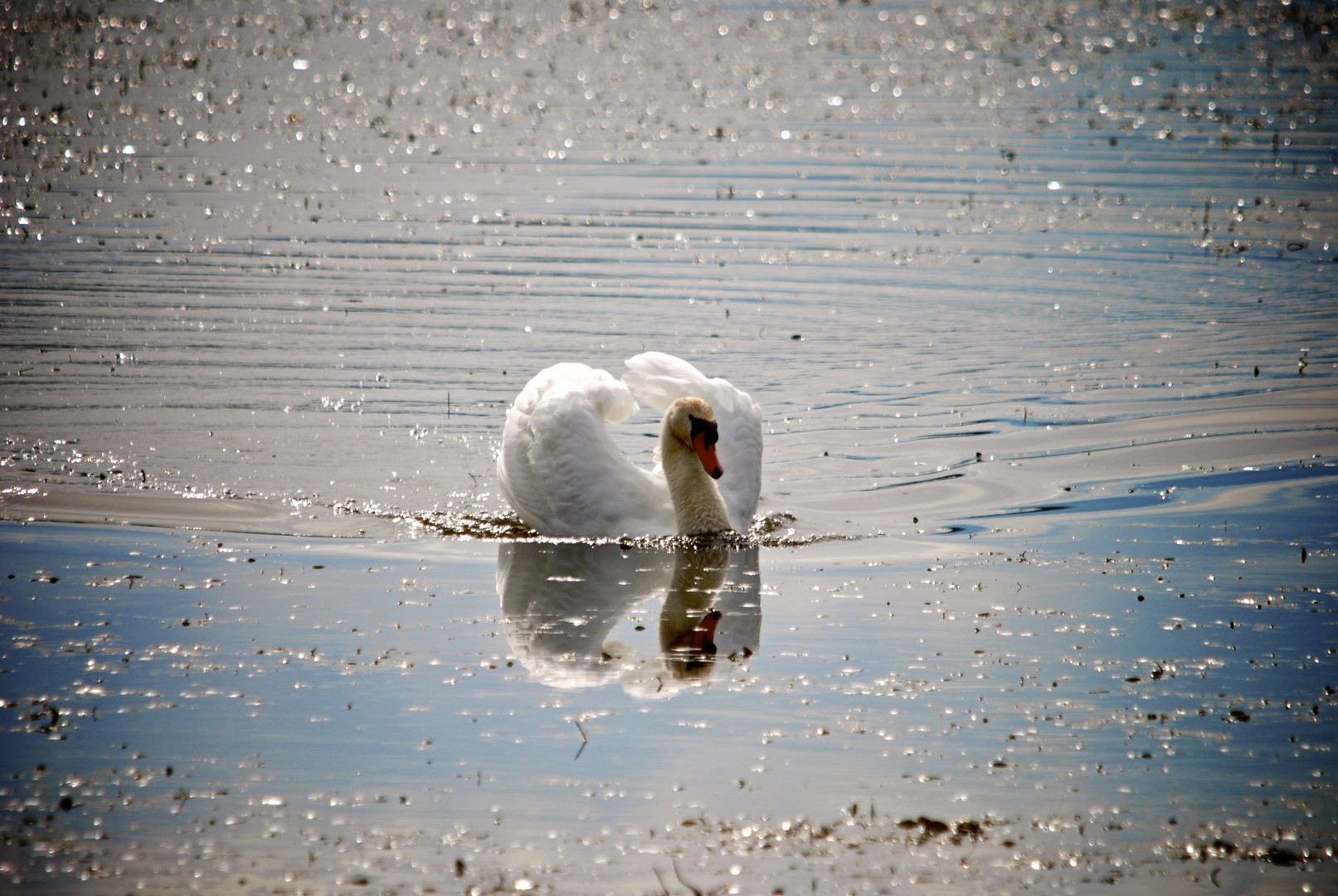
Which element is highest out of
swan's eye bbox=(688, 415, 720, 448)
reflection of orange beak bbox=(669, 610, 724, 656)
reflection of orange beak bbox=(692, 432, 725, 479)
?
swan's eye bbox=(688, 415, 720, 448)

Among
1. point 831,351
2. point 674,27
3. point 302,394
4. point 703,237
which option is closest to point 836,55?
point 674,27

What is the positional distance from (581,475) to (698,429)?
0.85 meters

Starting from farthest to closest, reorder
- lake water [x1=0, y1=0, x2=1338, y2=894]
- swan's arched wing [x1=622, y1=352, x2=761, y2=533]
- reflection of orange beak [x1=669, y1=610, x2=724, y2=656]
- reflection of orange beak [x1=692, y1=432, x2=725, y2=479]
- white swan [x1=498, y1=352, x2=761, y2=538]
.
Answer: swan's arched wing [x1=622, y1=352, x2=761, y2=533] → white swan [x1=498, y1=352, x2=761, y2=538] → reflection of orange beak [x1=692, y1=432, x2=725, y2=479] → reflection of orange beak [x1=669, y1=610, x2=724, y2=656] → lake water [x1=0, y1=0, x2=1338, y2=894]

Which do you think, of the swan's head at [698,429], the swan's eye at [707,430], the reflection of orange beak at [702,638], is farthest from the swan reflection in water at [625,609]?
the swan's eye at [707,430]

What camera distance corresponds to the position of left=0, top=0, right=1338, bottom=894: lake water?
6.47 meters

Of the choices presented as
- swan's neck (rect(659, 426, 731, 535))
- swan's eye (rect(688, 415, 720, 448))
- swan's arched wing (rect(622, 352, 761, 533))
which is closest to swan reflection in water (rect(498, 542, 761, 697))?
swan's neck (rect(659, 426, 731, 535))

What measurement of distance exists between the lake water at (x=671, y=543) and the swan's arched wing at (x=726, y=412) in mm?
359

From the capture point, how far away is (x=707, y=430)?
1032 centimetres

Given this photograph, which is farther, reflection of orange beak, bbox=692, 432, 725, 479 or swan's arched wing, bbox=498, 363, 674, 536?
swan's arched wing, bbox=498, 363, 674, 536

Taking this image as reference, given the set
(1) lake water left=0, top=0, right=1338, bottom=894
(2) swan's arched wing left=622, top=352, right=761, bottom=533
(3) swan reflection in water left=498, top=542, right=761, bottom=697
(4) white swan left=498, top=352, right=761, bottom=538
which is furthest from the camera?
(2) swan's arched wing left=622, top=352, right=761, bottom=533

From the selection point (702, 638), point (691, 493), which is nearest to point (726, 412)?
point (691, 493)

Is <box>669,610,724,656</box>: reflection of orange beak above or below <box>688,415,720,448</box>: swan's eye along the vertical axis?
below

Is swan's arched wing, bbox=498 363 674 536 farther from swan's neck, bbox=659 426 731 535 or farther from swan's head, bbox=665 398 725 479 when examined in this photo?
swan's head, bbox=665 398 725 479

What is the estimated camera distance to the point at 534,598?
926 centimetres
